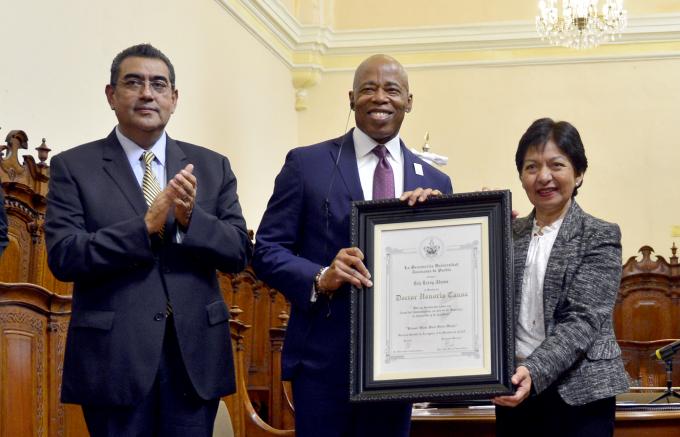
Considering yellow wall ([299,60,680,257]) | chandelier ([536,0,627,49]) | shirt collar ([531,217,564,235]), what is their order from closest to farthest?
shirt collar ([531,217,564,235]) < chandelier ([536,0,627,49]) < yellow wall ([299,60,680,257])

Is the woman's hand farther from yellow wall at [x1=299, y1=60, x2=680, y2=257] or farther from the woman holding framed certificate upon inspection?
yellow wall at [x1=299, y1=60, x2=680, y2=257]

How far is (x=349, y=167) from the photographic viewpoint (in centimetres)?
313

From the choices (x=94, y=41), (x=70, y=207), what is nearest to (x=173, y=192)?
(x=70, y=207)

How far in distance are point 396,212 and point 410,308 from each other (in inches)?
11.1

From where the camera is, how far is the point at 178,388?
2891 millimetres

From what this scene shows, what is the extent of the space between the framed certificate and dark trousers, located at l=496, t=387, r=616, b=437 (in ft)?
0.85

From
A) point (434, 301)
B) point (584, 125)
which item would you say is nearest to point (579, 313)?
point (434, 301)

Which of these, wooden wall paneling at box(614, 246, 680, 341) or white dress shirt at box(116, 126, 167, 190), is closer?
white dress shirt at box(116, 126, 167, 190)

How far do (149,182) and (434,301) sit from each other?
97 centimetres

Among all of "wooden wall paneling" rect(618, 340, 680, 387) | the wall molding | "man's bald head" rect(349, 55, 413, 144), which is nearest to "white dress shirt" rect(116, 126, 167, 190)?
"man's bald head" rect(349, 55, 413, 144)

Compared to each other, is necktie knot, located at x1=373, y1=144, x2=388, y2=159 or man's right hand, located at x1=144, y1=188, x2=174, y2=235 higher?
necktie knot, located at x1=373, y1=144, x2=388, y2=159

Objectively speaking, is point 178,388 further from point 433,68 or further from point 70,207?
point 433,68

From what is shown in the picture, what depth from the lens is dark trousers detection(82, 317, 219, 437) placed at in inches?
111

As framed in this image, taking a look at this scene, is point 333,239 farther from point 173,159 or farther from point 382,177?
point 173,159
